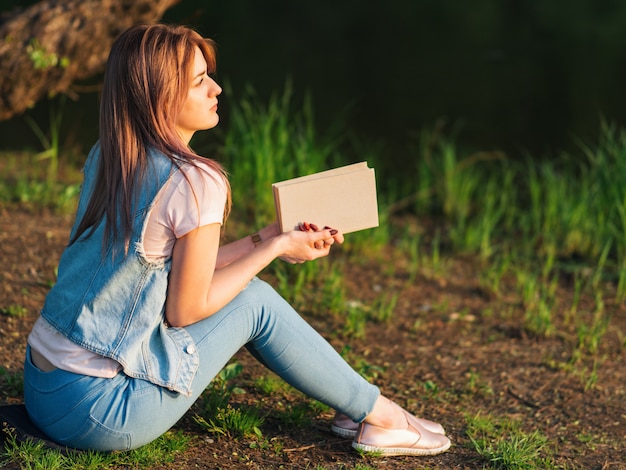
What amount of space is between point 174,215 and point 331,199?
443 mm

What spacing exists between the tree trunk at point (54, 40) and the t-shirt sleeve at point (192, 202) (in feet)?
7.26

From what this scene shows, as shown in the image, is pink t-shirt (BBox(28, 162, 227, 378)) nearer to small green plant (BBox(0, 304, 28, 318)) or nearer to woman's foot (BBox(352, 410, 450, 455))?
woman's foot (BBox(352, 410, 450, 455))

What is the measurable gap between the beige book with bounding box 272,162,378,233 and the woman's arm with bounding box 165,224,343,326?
0.13 feet

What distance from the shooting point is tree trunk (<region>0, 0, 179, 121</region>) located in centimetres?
421

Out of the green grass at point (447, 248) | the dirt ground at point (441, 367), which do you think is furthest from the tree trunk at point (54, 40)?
the dirt ground at point (441, 367)

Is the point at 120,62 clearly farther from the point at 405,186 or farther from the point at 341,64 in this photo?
the point at 341,64

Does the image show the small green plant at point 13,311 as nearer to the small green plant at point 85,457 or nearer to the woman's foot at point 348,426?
the small green plant at point 85,457

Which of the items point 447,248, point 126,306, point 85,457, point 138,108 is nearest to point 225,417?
point 85,457

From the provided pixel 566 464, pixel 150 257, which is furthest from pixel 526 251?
pixel 150 257

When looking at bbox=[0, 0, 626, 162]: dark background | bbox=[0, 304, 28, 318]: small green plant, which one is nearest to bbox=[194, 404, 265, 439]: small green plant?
bbox=[0, 304, 28, 318]: small green plant

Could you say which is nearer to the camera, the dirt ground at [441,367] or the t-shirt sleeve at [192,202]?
the t-shirt sleeve at [192,202]

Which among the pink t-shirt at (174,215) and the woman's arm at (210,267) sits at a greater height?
the pink t-shirt at (174,215)

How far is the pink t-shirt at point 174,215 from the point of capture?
2.17 metres

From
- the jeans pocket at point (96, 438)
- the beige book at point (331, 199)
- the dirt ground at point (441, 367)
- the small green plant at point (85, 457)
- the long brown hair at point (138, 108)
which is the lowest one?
the dirt ground at point (441, 367)
